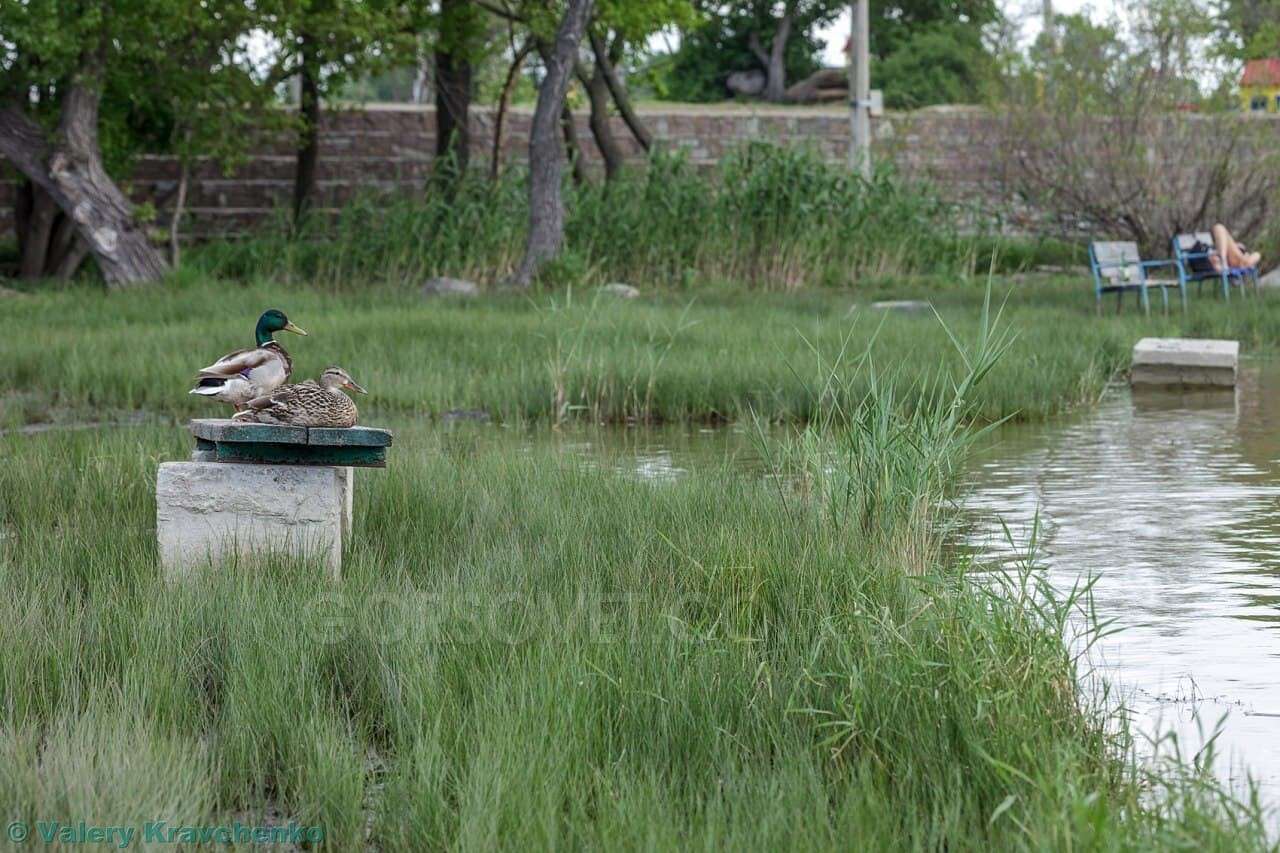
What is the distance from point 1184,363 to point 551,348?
4.61m

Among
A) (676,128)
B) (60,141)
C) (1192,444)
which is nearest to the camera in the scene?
(1192,444)

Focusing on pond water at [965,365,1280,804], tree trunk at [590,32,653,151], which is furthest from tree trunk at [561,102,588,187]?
pond water at [965,365,1280,804]

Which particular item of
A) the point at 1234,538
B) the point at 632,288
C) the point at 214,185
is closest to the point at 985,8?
the point at 214,185

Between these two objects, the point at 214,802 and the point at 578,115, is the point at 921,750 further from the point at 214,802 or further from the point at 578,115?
the point at 578,115

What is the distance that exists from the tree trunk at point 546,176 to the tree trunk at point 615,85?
325cm

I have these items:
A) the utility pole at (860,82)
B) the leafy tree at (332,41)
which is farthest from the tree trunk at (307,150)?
the utility pole at (860,82)

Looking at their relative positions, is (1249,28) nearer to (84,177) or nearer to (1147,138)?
(1147,138)

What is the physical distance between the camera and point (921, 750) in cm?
389

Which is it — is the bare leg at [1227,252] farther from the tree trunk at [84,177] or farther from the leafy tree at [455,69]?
the tree trunk at [84,177]

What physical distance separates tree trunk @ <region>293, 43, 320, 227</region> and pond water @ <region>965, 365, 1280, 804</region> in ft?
45.1

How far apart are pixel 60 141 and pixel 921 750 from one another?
16409 mm

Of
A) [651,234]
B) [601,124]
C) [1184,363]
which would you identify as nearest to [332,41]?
[651,234]

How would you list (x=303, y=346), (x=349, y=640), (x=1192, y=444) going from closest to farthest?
(x=349, y=640), (x=1192, y=444), (x=303, y=346)

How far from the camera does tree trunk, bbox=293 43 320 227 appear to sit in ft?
75.0
